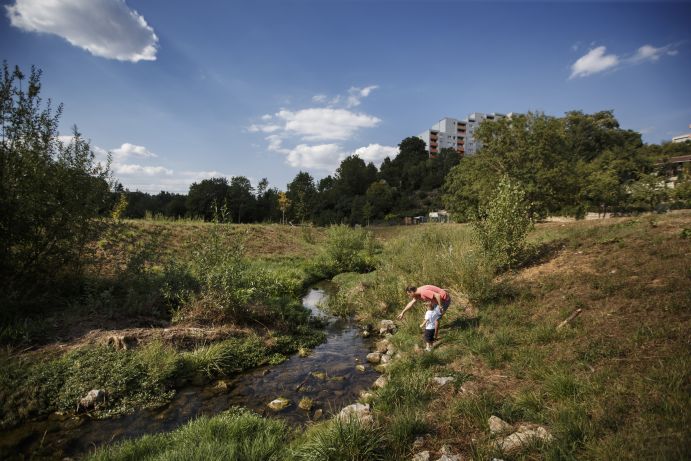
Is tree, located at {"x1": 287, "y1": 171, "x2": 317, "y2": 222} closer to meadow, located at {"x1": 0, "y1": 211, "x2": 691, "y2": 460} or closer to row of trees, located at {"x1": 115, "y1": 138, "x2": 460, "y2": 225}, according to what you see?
row of trees, located at {"x1": 115, "y1": 138, "x2": 460, "y2": 225}

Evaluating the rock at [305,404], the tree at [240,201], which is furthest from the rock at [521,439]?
the tree at [240,201]

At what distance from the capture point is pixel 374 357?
29.1ft

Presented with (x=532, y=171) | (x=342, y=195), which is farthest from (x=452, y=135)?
(x=532, y=171)

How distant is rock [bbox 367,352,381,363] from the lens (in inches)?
346

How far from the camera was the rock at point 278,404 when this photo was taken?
6453 millimetres

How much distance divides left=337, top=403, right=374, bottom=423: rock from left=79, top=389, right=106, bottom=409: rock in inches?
185

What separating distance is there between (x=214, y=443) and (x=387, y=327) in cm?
721

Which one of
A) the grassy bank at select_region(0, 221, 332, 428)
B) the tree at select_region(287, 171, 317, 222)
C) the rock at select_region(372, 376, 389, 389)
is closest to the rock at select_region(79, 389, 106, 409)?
the grassy bank at select_region(0, 221, 332, 428)

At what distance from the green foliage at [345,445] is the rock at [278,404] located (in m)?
2.17

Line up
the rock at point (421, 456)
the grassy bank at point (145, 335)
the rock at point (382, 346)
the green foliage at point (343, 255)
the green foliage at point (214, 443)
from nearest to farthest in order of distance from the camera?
the rock at point (421, 456), the green foliage at point (214, 443), the grassy bank at point (145, 335), the rock at point (382, 346), the green foliage at point (343, 255)

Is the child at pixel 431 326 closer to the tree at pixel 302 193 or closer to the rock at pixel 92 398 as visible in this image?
the rock at pixel 92 398

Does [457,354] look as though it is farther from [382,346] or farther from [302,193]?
[302,193]

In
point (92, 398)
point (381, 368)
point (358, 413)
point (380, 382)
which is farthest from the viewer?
point (381, 368)

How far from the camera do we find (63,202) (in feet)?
30.2
